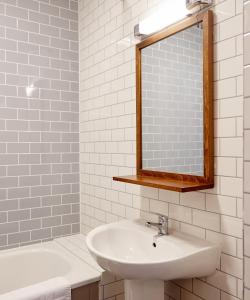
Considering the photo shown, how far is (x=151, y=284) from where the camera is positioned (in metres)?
1.49

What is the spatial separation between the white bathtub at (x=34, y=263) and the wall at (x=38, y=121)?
0.15 meters

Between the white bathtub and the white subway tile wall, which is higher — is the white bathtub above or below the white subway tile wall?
below

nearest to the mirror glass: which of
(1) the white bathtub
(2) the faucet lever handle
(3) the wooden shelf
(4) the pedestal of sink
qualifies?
(3) the wooden shelf

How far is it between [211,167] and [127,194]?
2.68 feet

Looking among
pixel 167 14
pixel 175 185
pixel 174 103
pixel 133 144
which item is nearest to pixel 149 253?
pixel 175 185

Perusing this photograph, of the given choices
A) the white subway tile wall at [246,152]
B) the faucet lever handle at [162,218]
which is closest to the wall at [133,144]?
the faucet lever handle at [162,218]

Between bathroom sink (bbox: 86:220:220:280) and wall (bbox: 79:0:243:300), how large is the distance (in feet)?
0.29

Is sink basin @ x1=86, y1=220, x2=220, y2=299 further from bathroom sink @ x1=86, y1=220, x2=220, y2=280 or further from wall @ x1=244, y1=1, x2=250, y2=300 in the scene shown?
wall @ x1=244, y1=1, x2=250, y2=300

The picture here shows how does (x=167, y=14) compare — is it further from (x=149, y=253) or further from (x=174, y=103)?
(x=149, y=253)

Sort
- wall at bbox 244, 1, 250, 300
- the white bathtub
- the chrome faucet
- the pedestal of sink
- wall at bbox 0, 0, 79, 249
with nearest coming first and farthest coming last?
1. wall at bbox 244, 1, 250, 300
2. the pedestal of sink
3. the chrome faucet
4. the white bathtub
5. wall at bbox 0, 0, 79, 249

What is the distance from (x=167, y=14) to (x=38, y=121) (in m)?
1.41

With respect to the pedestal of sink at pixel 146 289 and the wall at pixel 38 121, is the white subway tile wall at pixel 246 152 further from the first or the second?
the wall at pixel 38 121

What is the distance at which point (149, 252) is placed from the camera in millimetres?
1677

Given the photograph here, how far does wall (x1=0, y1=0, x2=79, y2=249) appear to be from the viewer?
2.40 meters
